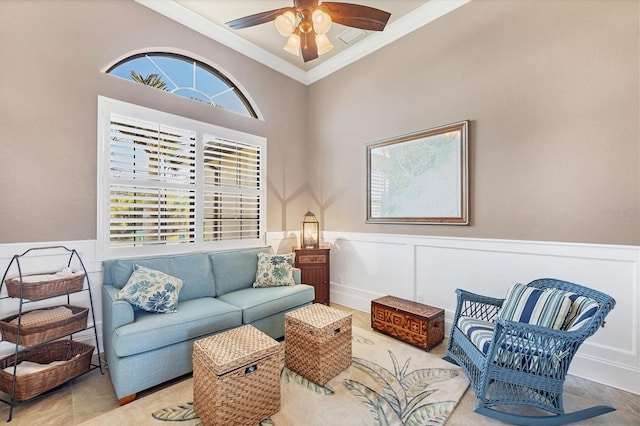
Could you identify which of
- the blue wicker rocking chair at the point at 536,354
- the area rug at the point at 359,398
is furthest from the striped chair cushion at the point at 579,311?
the area rug at the point at 359,398

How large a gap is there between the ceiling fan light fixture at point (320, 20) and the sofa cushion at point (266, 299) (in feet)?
7.88

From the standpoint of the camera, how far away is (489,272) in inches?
108

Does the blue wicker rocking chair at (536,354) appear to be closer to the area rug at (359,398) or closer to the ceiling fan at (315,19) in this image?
the area rug at (359,398)

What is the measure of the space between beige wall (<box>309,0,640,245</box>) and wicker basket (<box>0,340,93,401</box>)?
323 centimetres

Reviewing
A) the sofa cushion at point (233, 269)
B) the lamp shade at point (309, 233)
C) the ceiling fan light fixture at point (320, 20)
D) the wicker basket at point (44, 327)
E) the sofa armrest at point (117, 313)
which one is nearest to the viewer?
the wicker basket at point (44, 327)

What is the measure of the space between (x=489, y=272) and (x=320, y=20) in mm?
2679

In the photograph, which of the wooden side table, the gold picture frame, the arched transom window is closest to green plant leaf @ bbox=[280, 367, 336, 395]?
the wooden side table

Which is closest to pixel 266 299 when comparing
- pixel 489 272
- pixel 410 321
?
pixel 410 321

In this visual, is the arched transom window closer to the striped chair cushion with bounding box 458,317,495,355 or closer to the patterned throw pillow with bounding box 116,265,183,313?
the patterned throw pillow with bounding box 116,265,183,313

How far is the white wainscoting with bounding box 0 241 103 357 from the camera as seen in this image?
221 cm

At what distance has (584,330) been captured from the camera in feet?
5.45

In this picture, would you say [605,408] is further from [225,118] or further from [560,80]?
[225,118]

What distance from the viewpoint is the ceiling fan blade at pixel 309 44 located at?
2285 mm

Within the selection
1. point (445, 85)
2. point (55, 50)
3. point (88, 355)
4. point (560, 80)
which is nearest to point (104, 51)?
point (55, 50)
